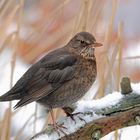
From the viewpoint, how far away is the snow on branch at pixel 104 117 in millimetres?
2109

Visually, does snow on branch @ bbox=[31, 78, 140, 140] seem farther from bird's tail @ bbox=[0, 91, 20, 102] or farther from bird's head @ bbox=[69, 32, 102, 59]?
bird's head @ bbox=[69, 32, 102, 59]

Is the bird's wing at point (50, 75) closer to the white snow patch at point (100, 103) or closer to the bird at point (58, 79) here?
the bird at point (58, 79)

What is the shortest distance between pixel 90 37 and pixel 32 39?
27 cm

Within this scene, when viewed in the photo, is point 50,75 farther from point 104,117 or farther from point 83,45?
point 104,117

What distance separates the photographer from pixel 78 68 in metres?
2.50

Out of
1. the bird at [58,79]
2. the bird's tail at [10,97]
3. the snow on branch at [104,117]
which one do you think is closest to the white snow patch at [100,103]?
the snow on branch at [104,117]

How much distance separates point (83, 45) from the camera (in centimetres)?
260

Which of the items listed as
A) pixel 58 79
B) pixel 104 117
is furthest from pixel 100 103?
pixel 58 79

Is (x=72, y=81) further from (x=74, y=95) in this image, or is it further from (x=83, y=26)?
(x=83, y=26)

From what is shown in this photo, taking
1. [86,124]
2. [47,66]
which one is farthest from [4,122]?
[86,124]

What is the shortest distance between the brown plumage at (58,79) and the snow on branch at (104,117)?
0.49ft

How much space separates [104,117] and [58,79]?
13.6 inches

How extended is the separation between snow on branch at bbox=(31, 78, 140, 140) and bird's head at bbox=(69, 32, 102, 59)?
1.06ft

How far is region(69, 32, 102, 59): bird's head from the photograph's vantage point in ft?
8.28
